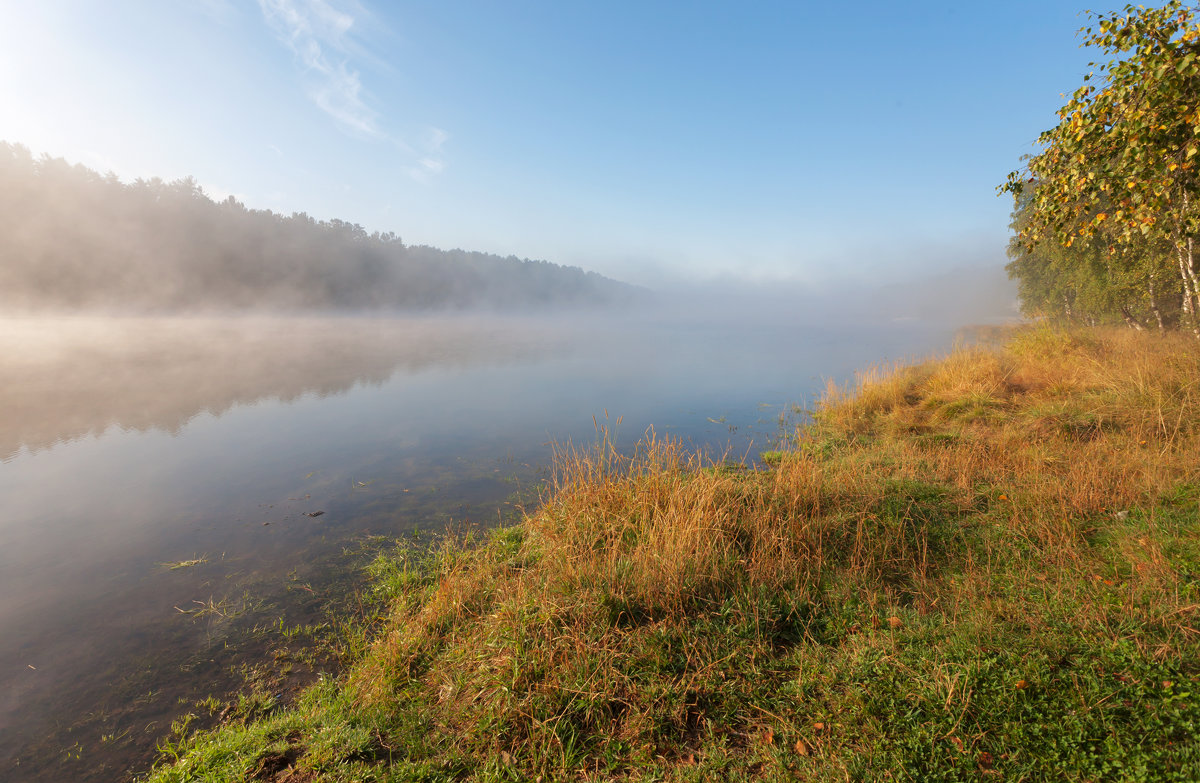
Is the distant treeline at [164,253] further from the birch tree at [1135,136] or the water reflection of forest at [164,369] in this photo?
the birch tree at [1135,136]

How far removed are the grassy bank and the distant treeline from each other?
8160 cm

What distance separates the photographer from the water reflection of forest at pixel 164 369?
15.3m

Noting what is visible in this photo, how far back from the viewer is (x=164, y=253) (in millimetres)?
73562

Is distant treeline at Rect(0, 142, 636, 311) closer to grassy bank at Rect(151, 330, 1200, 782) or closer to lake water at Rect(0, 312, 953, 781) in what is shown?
lake water at Rect(0, 312, 953, 781)

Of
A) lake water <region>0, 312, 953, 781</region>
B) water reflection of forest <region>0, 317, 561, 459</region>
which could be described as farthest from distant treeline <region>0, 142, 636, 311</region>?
lake water <region>0, 312, 953, 781</region>

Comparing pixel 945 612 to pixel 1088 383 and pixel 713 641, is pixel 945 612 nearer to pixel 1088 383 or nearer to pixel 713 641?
pixel 713 641

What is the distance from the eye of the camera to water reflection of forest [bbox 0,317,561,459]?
1527cm

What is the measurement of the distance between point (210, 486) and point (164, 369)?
20.6 metres

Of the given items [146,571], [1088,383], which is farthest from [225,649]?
[1088,383]

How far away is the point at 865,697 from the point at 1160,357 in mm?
14303

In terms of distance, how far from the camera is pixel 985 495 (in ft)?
21.4

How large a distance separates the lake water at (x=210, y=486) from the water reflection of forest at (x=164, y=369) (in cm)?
17

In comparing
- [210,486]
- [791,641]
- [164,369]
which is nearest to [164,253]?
[164,369]

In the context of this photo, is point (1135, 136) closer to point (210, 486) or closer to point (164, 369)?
point (210, 486)
